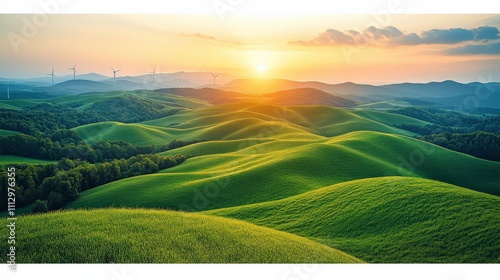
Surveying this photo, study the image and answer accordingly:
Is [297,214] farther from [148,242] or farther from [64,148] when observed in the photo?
[64,148]

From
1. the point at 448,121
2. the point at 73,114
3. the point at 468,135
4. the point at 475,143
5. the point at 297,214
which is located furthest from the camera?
the point at 448,121

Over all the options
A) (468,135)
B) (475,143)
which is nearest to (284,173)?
(475,143)

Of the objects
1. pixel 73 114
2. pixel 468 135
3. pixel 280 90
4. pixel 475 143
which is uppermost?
pixel 280 90

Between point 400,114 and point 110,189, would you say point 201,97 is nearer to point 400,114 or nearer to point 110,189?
point 400,114

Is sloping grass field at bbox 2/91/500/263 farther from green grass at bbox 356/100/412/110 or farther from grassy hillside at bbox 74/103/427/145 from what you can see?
green grass at bbox 356/100/412/110

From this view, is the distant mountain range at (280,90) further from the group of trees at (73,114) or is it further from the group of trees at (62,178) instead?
the group of trees at (62,178)

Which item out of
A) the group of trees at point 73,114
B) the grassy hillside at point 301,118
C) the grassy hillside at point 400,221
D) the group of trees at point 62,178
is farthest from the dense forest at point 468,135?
the group of trees at point 73,114

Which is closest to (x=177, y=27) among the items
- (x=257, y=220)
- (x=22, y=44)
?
(x=22, y=44)
